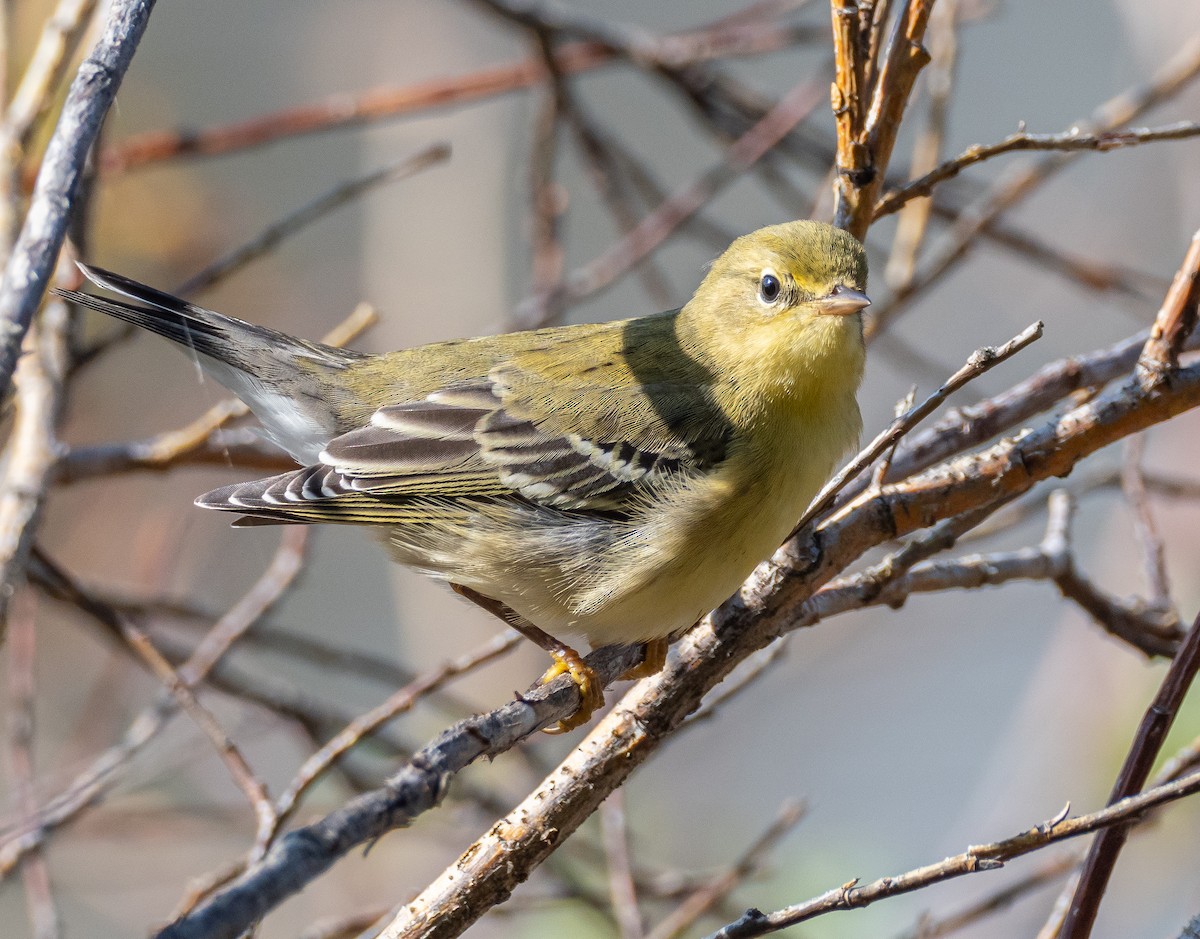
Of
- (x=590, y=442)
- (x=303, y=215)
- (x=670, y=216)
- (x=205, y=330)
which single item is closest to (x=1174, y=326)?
(x=590, y=442)

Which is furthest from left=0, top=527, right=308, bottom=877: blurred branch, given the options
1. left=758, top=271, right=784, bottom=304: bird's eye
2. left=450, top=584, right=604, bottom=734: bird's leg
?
left=758, top=271, right=784, bottom=304: bird's eye

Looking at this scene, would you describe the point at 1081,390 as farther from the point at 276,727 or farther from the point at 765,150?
the point at 276,727

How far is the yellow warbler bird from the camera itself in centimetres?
288

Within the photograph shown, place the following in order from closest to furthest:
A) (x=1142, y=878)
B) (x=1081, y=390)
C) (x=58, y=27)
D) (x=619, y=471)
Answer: (x=1081, y=390) < (x=58, y=27) < (x=619, y=471) < (x=1142, y=878)

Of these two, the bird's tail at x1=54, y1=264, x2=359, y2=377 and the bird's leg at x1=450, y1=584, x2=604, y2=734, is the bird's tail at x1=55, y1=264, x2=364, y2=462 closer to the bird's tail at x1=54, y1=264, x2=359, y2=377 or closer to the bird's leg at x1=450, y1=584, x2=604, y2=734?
the bird's tail at x1=54, y1=264, x2=359, y2=377

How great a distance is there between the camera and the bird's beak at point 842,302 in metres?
3.00

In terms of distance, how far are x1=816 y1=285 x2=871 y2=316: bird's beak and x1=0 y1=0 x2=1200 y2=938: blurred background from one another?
2.42 ft

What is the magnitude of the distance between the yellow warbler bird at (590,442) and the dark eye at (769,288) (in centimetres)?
2

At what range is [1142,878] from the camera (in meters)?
3.86

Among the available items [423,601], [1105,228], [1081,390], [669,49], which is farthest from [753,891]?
[1105,228]

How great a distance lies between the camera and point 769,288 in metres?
3.34

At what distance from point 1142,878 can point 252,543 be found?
422cm

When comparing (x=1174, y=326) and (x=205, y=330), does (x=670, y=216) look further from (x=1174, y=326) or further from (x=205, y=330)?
(x=1174, y=326)

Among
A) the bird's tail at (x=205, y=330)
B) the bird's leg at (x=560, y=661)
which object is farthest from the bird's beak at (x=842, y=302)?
the bird's tail at (x=205, y=330)
